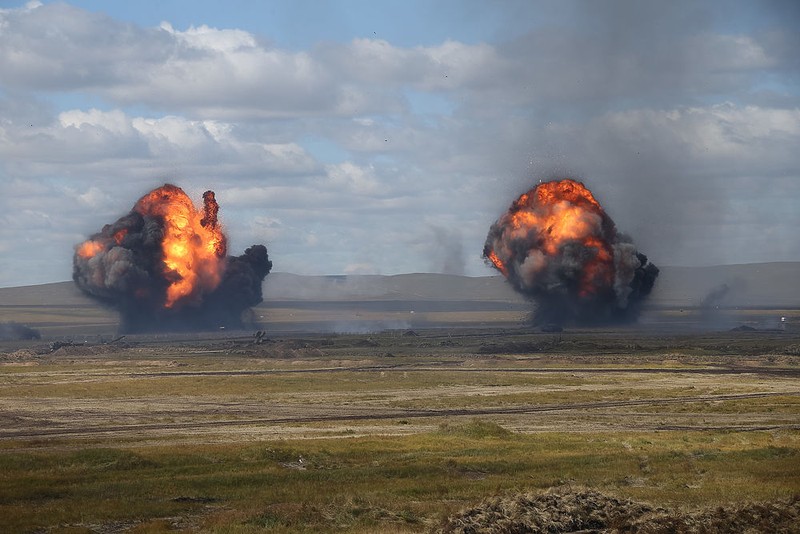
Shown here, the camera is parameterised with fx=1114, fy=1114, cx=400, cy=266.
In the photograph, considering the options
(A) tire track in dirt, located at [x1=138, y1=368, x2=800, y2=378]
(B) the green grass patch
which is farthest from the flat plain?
(A) tire track in dirt, located at [x1=138, y1=368, x2=800, y2=378]

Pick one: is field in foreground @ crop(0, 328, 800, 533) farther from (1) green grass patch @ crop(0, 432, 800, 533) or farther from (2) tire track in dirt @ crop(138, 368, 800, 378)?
(2) tire track in dirt @ crop(138, 368, 800, 378)

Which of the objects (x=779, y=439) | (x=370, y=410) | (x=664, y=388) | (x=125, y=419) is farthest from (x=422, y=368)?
(x=779, y=439)

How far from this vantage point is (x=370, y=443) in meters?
70.8

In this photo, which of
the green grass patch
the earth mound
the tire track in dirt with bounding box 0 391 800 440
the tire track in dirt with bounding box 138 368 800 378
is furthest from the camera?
the tire track in dirt with bounding box 138 368 800 378

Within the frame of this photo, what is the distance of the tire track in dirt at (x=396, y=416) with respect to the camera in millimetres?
82500

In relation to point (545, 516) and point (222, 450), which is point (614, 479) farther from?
point (222, 450)

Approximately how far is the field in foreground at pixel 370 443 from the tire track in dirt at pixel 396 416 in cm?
33

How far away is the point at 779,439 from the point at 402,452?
25.6 meters

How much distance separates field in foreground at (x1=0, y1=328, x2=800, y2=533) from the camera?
45906 mm

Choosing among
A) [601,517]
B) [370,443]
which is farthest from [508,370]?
[601,517]

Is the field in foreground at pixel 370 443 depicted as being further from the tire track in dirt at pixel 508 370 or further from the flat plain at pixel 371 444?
the tire track in dirt at pixel 508 370

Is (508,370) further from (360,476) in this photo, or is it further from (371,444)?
(360,476)

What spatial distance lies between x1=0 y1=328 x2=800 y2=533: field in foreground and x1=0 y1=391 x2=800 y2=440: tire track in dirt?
33 centimetres

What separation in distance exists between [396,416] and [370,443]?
24664 mm
